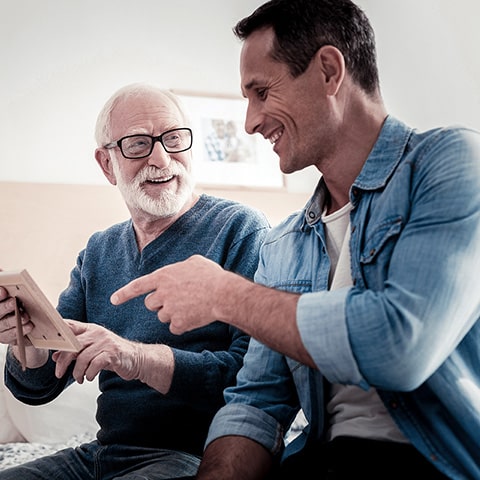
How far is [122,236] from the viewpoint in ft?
6.31

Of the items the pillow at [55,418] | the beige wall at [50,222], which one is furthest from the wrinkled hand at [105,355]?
the beige wall at [50,222]

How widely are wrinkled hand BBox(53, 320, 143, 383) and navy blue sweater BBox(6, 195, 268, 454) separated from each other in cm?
9

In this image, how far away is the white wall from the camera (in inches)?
114

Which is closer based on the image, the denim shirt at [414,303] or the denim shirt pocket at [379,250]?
the denim shirt at [414,303]

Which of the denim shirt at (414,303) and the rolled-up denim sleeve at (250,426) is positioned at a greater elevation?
the denim shirt at (414,303)

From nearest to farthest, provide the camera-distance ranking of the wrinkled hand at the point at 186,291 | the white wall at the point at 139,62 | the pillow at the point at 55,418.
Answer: the wrinkled hand at the point at 186,291 → the pillow at the point at 55,418 → the white wall at the point at 139,62

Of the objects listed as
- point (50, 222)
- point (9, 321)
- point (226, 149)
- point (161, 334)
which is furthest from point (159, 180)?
point (226, 149)

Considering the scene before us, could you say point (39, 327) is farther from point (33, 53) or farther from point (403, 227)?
point (33, 53)

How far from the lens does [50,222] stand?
9.24 feet

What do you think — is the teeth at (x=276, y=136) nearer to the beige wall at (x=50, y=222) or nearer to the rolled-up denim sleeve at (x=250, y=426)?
the rolled-up denim sleeve at (x=250, y=426)

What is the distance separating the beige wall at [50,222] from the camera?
9.06ft

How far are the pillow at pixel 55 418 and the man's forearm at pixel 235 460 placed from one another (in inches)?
41.4

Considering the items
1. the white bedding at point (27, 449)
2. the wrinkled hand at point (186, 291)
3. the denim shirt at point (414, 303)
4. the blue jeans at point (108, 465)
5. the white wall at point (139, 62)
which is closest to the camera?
the denim shirt at point (414, 303)

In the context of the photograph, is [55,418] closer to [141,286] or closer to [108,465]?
[108,465]
